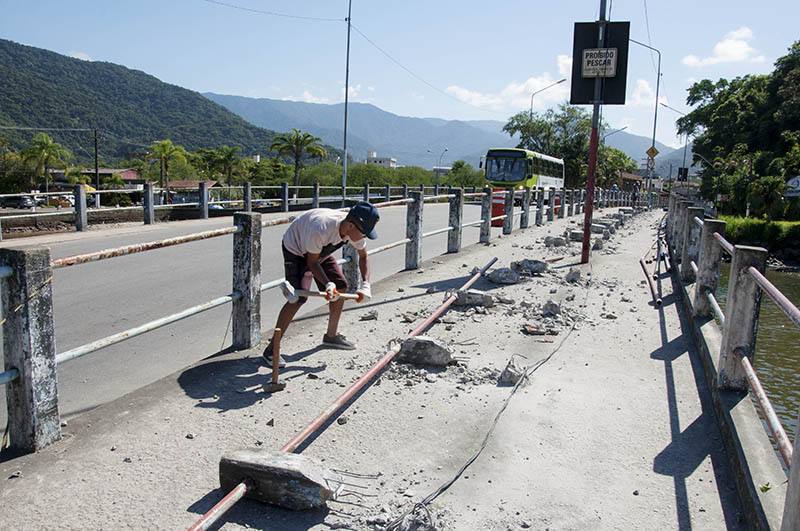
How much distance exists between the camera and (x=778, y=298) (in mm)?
2887

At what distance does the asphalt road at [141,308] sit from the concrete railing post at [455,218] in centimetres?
51

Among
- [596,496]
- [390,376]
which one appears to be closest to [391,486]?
[596,496]

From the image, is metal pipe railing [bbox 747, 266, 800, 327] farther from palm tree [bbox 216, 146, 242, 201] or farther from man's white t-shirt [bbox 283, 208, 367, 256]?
palm tree [bbox 216, 146, 242, 201]

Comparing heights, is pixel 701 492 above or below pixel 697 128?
below

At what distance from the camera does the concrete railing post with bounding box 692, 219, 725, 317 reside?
5938 millimetres

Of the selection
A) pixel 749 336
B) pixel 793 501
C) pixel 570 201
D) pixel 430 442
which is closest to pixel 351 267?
pixel 430 442

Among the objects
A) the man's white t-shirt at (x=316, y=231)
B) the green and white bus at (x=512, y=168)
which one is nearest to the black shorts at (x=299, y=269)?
the man's white t-shirt at (x=316, y=231)

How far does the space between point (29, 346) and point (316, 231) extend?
6.54 ft

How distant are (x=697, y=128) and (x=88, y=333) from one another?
83798 millimetres

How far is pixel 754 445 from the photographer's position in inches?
126

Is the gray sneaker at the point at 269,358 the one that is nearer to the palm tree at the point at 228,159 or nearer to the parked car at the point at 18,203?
the parked car at the point at 18,203

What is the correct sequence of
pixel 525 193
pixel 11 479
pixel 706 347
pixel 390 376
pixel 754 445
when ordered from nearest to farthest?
pixel 11 479
pixel 754 445
pixel 390 376
pixel 706 347
pixel 525 193

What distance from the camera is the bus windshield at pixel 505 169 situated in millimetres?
29297

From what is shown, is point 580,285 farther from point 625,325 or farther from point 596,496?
point 596,496
